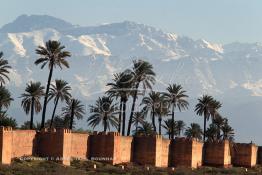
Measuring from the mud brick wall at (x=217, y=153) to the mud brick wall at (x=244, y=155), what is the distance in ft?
14.4

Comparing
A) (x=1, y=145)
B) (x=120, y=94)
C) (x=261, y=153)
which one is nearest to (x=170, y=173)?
(x=1, y=145)

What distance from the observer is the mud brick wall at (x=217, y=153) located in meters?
94.6

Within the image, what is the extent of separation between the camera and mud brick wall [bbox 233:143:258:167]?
9969 cm

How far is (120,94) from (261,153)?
28.7 metres

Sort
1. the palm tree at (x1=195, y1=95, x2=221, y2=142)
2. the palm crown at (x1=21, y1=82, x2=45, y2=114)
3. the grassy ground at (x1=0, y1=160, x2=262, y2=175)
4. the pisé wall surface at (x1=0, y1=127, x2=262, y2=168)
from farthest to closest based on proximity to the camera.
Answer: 1. the palm tree at (x1=195, y1=95, x2=221, y2=142)
2. the palm crown at (x1=21, y1=82, x2=45, y2=114)
3. the pisé wall surface at (x1=0, y1=127, x2=262, y2=168)
4. the grassy ground at (x1=0, y1=160, x2=262, y2=175)

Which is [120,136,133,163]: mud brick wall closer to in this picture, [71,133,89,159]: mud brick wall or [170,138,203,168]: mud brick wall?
[71,133,89,159]: mud brick wall

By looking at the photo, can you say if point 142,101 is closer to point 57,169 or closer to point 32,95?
point 32,95

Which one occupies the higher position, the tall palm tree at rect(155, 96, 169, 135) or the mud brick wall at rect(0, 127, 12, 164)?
the tall palm tree at rect(155, 96, 169, 135)

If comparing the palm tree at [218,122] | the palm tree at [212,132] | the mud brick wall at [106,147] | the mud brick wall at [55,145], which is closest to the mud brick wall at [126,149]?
the mud brick wall at [106,147]

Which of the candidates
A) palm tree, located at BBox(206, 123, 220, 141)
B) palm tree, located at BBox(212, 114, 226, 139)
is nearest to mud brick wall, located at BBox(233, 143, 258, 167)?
palm tree, located at BBox(212, 114, 226, 139)

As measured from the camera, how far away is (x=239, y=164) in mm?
100062

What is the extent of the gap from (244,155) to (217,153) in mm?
6740

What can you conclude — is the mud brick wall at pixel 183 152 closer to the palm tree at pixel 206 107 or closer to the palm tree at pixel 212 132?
the palm tree at pixel 206 107

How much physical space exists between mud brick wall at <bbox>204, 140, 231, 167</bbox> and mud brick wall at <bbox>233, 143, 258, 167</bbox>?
4.40 meters
